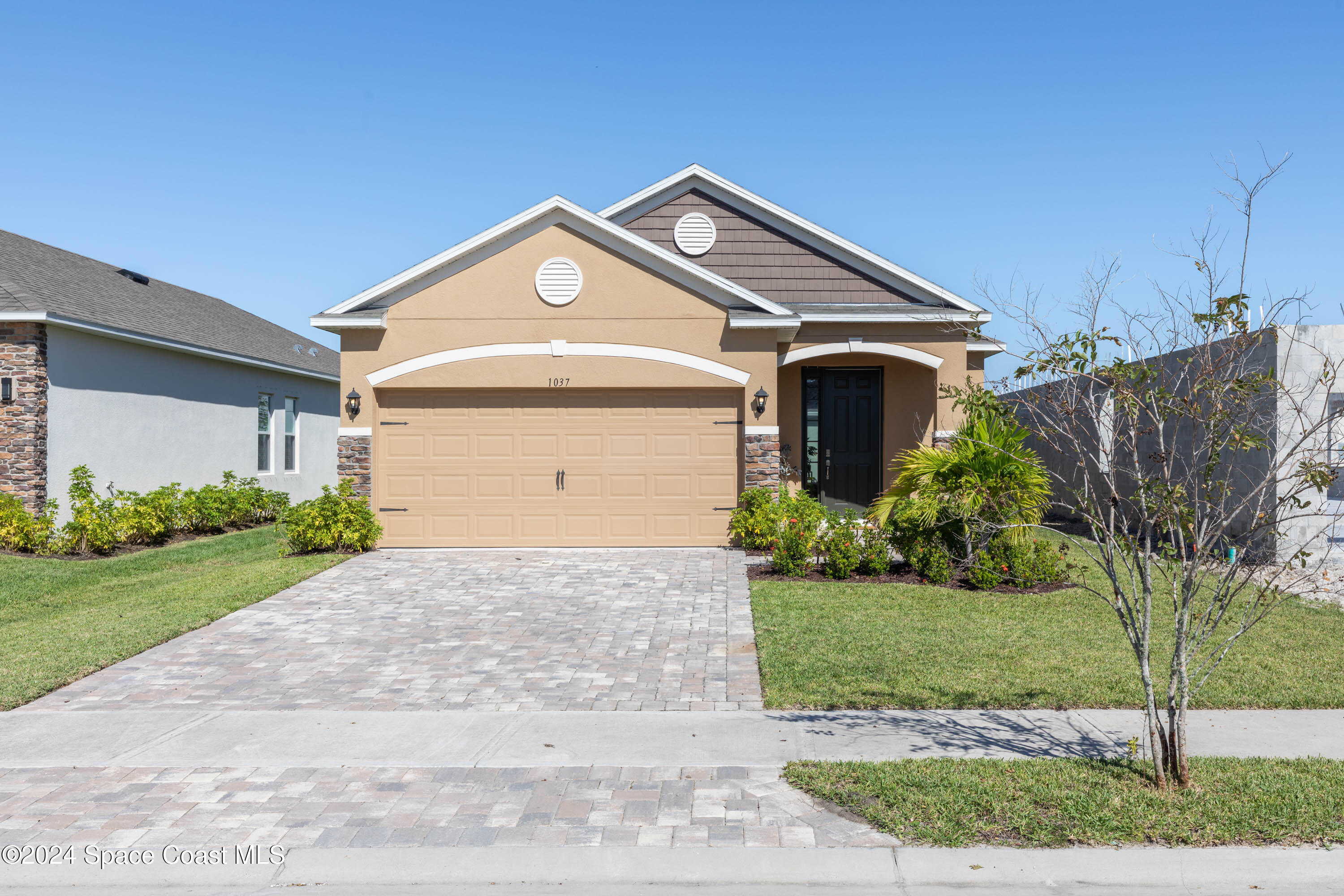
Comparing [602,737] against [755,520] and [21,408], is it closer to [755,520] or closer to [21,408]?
[755,520]

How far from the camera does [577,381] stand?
47.1ft

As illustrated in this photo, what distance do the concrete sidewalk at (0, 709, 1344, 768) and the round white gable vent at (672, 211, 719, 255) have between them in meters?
12.1

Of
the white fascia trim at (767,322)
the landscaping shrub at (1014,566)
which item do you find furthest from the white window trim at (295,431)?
the landscaping shrub at (1014,566)

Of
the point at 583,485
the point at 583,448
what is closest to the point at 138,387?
the point at 583,448

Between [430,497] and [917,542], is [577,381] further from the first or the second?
[917,542]

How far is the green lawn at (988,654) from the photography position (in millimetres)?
6746

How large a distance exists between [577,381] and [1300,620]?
9480 mm

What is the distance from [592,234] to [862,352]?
16.7ft

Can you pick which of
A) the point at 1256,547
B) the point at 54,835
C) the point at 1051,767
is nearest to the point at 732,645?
the point at 1051,767

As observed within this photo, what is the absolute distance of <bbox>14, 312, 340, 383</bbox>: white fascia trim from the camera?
14.2 m

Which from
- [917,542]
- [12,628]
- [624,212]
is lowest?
[12,628]

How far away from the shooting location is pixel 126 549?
15.6 metres

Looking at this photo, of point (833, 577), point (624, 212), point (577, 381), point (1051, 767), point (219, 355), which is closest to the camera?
point (1051, 767)

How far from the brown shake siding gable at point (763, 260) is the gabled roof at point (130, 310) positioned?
347 inches
